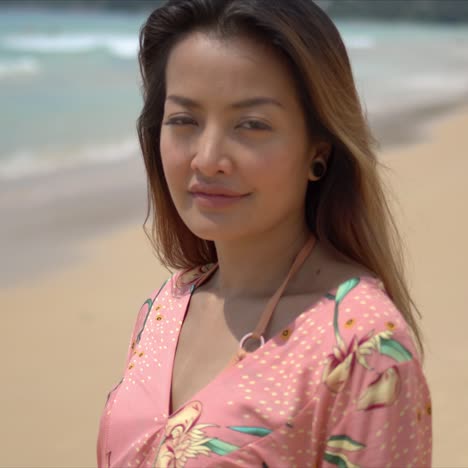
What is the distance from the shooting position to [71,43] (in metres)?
33.3

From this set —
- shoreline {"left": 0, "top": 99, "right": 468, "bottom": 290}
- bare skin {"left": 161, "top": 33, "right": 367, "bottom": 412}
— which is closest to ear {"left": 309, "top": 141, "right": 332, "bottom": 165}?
bare skin {"left": 161, "top": 33, "right": 367, "bottom": 412}

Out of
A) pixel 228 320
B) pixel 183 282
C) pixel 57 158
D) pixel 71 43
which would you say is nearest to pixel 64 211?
pixel 57 158

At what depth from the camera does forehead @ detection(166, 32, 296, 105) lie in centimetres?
192

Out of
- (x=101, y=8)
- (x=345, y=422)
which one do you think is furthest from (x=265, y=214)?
(x=101, y=8)

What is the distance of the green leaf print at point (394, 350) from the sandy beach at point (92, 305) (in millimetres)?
2323

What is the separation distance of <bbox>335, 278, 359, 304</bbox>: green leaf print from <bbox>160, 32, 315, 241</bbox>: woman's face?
240mm

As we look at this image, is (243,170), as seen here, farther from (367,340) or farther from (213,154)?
(367,340)

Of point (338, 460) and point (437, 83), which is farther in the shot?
point (437, 83)

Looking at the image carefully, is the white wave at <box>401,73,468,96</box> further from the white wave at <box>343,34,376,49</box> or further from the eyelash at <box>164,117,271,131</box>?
the eyelash at <box>164,117,271,131</box>

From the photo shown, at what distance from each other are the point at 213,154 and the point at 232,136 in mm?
61

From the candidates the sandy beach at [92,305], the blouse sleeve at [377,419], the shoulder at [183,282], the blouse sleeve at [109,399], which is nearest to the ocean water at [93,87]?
the sandy beach at [92,305]

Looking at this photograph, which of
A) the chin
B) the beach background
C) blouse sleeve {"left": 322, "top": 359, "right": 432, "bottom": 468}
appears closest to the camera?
blouse sleeve {"left": 322, "top": 359, "right": 432, "bottom": 468}

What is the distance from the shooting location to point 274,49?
193cm

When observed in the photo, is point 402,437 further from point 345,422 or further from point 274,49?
point 274,49
